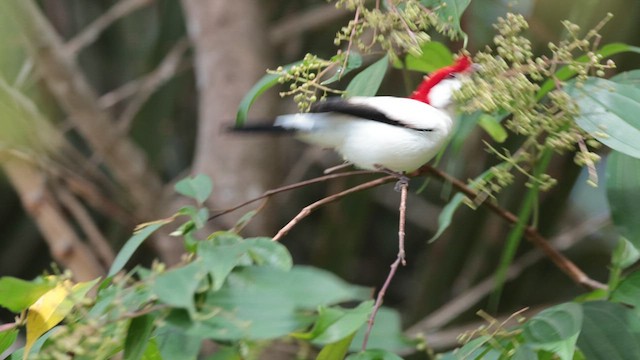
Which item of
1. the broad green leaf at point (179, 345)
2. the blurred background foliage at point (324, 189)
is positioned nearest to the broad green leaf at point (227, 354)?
the broad green leaf at point (179, 345)

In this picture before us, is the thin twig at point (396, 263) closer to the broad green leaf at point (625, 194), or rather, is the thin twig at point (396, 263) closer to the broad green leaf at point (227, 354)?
the broad green leaf at point (227, 354)

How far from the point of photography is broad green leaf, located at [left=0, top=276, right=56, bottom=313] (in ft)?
2.38

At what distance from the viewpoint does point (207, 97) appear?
1.70 meters

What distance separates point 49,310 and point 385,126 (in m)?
0.34

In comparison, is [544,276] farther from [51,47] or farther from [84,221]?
[51,47]

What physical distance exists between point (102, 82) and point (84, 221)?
2.50 feet

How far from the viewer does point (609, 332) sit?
32.4 inches

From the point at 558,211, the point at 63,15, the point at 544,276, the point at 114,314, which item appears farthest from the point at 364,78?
the point at 63,15

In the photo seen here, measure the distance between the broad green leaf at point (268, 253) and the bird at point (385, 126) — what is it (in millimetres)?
168

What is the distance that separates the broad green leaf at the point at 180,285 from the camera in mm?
560

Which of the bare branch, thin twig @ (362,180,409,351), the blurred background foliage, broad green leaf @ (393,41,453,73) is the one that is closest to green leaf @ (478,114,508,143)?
broad green leaf @ (393,41,453,73)

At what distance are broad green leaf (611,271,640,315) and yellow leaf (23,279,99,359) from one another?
49 centimetres

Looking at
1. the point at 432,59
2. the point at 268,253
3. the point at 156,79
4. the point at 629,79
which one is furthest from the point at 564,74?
the point at 156,79

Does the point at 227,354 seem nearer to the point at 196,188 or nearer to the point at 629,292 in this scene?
the point at 196,188
